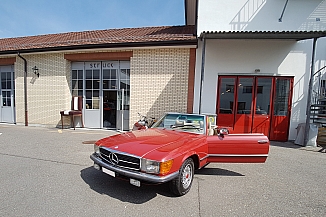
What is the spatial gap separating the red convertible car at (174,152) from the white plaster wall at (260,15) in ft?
17.1

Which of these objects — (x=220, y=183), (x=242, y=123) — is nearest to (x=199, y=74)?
(x=242, y=123)

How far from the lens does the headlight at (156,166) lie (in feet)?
7.69

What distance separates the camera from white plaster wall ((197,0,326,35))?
6.72 metres

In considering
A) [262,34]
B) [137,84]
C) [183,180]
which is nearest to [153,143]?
[183,180]

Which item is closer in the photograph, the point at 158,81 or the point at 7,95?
the point at 158,81

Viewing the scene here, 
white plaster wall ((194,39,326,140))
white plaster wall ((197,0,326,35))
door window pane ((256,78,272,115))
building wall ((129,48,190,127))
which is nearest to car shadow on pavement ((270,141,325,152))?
white plaster wall ((194,39,326,140))

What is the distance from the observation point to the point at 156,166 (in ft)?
7.77

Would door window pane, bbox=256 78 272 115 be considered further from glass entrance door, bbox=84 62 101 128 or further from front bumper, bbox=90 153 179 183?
glass entrance door, bbox=84 62 101 128

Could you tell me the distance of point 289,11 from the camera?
→ 6809 mm

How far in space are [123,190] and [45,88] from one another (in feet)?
27.8

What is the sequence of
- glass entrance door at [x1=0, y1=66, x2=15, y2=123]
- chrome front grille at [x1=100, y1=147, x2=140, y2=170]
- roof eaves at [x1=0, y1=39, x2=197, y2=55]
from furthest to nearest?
glass entrance door at [x1=0, y1=66, x2=15, y2=123], roof eaves at [x1=0, y1=39, x2=197, y2=55], chrome front grille at [x1=100, y1=147, x2=140, y2=170]

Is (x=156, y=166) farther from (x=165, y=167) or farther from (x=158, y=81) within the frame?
(x=158, y=81)

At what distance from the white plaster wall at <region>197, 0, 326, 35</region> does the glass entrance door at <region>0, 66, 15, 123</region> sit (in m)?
10.9

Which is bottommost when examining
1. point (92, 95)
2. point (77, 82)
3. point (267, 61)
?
point (92, 95)
